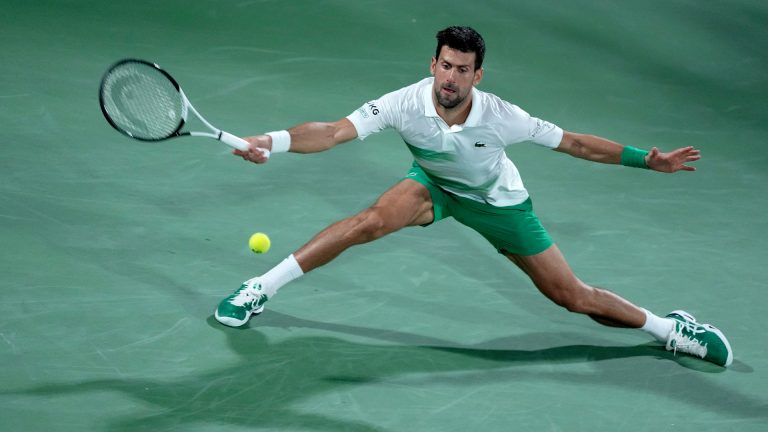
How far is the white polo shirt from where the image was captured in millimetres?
5691

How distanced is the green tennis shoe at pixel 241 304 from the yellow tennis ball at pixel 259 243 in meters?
0.48

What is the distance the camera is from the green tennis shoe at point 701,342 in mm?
5723

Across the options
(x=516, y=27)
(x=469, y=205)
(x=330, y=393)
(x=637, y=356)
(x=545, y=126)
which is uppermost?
(x=516, y=27)

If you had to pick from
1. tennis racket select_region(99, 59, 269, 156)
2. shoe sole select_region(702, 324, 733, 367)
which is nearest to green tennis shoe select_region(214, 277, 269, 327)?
tennis racket select_region(99, 59, 269, 156)

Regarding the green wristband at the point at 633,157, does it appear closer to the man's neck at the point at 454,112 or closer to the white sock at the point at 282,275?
the man's neck at the point at 454,112

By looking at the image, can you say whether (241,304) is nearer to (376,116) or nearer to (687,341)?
(376,116)

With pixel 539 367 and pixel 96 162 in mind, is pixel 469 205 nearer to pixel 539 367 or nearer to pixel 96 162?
pixel 539 367

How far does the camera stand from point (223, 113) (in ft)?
28.4

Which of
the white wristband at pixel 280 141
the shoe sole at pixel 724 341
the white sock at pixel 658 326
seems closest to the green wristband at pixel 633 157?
the white sock at pixel 658 326

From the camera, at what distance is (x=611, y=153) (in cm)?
574

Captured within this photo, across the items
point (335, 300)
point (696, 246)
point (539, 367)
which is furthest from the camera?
point (696, 246)

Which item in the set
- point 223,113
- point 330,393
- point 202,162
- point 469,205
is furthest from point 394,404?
point 223,113

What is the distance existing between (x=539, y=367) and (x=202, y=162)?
127 inches

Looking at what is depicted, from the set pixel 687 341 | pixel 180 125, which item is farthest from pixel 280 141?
pixel 687 341
